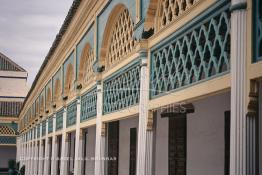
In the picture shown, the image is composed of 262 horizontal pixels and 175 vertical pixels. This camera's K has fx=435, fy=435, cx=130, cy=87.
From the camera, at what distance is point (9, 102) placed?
37750mm

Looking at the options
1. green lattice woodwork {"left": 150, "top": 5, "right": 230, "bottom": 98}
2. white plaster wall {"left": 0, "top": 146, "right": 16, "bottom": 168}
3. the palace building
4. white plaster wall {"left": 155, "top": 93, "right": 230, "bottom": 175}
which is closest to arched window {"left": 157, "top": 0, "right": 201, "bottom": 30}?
the palace building

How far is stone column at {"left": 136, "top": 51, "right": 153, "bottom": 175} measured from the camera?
570cm

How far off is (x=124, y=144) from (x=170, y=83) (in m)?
6.57

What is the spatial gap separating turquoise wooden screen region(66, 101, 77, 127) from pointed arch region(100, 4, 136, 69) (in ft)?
12.4

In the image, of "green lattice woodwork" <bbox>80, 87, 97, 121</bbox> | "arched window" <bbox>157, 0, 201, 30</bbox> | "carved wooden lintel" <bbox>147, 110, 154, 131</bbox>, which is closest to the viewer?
"arched window" <bbox>157, 0, 201, 30</bbox>

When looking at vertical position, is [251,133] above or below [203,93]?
below

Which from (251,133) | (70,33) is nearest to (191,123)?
(251,133)

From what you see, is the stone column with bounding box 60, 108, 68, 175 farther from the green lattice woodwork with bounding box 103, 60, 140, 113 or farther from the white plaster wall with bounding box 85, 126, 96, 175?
the green lattice woodwork with bounding box 103, 60, 140, 113

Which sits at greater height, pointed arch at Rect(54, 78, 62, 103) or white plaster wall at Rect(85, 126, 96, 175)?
pointed arch at Rect(54, 78, 62, 103)

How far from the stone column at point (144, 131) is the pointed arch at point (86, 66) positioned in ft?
15.9

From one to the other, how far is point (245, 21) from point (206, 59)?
2.88 ft

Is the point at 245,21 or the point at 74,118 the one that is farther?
the point at 74,118

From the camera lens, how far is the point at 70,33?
13055 mm

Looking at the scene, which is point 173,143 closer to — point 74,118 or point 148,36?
point 148,36
